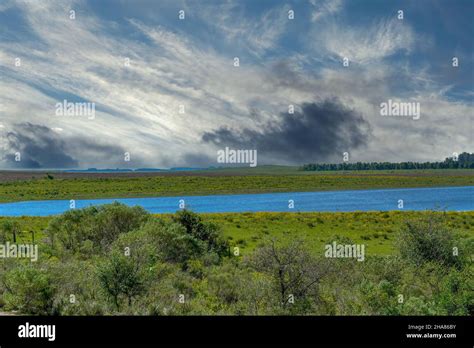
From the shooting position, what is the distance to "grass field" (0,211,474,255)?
2739 centimetres

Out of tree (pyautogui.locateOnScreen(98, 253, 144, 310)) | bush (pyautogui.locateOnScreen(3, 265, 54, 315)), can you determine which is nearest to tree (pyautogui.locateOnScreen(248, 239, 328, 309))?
tree (pyautogui.locateOnScreen(98, 253, 144, 310))

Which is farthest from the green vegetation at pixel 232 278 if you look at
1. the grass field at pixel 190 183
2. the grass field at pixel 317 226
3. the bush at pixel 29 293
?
the grass field at pixel 190 183

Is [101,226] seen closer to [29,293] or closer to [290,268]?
[29,293]

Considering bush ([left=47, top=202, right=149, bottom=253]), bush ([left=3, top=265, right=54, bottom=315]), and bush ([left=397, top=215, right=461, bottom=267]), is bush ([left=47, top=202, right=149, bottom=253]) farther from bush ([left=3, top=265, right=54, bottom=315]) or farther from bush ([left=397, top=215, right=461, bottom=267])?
bush ([left=397, top=215, right=461, bottom=267])

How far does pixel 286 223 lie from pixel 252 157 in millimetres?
24378

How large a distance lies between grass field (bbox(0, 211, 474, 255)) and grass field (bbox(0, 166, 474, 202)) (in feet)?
90.5

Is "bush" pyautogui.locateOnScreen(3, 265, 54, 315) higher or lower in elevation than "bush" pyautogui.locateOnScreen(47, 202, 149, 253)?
lower

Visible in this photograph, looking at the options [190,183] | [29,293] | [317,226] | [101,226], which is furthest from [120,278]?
[190,183]

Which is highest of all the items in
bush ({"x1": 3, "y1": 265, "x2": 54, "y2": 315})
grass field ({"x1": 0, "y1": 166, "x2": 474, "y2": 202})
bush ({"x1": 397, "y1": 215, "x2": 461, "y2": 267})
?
grass field ({"x1": 0, "y1": 166, "x2": 474, "y2": 202})

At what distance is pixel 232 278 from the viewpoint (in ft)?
41.9

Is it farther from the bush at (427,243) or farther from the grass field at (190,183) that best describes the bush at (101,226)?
the grass field at (190,183)

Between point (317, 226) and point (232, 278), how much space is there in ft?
74.7
